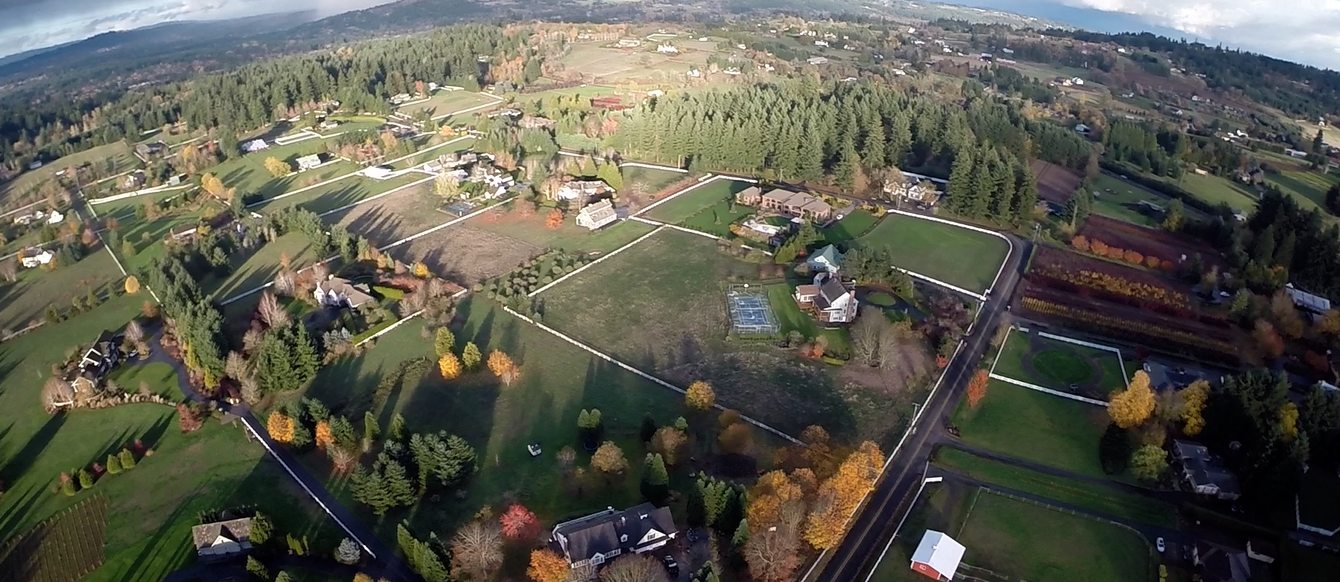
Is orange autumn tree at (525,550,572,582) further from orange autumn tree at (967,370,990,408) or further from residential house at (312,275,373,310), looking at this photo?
residential house at (312,275,373,310)

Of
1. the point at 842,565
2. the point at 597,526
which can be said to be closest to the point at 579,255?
the point at 597,526

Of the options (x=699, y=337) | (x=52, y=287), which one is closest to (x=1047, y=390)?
(x=699, y=337)

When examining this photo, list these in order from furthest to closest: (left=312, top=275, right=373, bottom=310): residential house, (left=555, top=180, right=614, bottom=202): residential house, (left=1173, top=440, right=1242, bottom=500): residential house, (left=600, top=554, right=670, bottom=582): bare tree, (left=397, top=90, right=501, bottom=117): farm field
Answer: (left=397, top=90, right=501, bottom=117): farm field, (left=555, top=180, right=614, bottom=202): residential house, (left=312, top=275, right=373, bottom=310): residential house, (left=1173, top=440, right=1242, bottom=500): residential house, (left=600, top=554, right=670, bottom=582): bare tree

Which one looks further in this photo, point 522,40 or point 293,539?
point 522,40

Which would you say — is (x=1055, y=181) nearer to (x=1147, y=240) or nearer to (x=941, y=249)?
(x=1147, y=240)

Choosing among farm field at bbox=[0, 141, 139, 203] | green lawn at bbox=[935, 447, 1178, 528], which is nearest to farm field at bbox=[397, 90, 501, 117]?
farm field at bbox=[0, 141, 139, 203]

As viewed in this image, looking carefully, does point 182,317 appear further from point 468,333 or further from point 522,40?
point 522,40

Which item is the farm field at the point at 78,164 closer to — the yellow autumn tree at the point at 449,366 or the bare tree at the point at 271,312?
the bare tree at the point at 271,312

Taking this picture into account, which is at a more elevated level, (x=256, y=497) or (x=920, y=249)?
(x=920, y=249)
